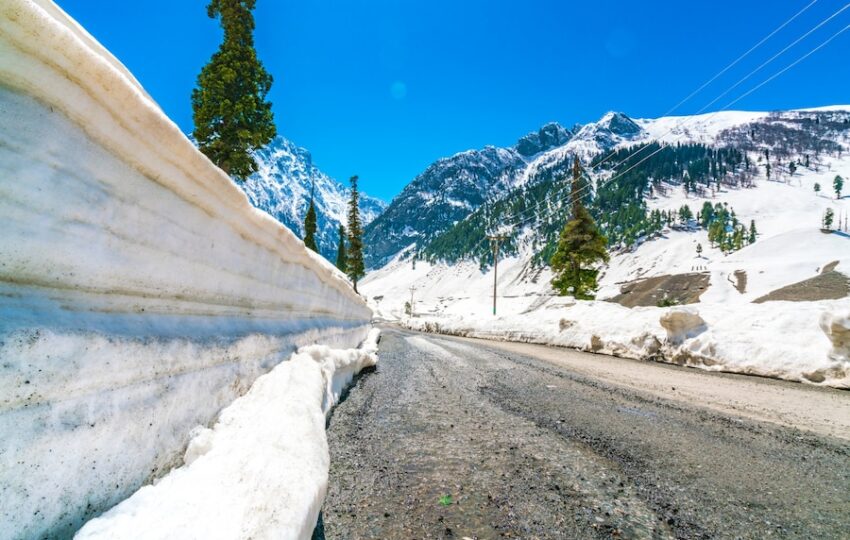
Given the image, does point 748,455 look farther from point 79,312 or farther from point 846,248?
point 846,248

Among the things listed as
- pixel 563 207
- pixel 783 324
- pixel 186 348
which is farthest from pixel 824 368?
pixel 563 207

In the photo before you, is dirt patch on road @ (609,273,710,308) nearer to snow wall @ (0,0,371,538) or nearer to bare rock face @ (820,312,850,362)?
bare rock face @ (820,312,850,362)

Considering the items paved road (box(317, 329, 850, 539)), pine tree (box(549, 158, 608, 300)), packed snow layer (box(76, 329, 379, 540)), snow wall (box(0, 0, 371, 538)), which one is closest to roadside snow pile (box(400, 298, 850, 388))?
paved road (box(317, 329, 850, 539))

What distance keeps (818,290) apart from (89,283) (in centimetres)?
6188

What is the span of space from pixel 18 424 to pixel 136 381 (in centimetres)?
47

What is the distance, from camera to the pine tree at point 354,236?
55375 mm

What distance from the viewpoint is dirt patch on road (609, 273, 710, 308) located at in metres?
70.4

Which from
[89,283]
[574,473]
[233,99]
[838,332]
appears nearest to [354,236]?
[233,99]

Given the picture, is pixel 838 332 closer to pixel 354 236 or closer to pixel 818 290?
pixel 818 290

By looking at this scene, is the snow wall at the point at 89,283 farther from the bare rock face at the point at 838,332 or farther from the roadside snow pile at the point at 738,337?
the roadside snow pile at the point at 738,337

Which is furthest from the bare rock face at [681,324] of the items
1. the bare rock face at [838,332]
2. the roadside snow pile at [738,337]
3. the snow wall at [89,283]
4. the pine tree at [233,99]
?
the pine tree at [233,99]

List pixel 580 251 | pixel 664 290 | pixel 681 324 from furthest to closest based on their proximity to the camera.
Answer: pixel 664 290, pixel 580 251, pixel 681 324

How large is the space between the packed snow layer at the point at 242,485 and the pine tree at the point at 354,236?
52.9m

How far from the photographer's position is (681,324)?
9.74 m
